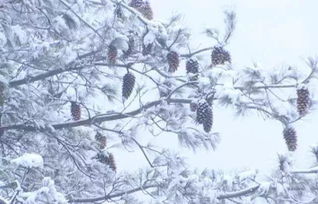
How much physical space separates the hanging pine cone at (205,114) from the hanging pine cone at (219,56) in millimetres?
332

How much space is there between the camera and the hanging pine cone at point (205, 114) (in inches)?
161

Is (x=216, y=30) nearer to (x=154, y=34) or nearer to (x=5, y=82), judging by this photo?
(x=154, y=34)

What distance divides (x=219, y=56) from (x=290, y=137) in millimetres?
749

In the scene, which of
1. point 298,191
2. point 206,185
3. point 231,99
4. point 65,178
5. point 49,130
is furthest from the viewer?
point 65,178

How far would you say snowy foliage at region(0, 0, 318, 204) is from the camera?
412 centimetres

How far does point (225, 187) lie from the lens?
5.26m

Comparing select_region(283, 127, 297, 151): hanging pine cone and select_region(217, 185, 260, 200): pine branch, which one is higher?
select_region(217, 185, 260, 200): pine branch

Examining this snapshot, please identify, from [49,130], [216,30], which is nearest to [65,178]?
[49,130]

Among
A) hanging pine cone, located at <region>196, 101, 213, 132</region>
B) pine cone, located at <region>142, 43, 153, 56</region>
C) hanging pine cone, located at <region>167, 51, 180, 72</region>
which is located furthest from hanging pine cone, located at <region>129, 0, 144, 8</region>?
hanging pine cone, located at <region>196, 101, 213, 132</region>

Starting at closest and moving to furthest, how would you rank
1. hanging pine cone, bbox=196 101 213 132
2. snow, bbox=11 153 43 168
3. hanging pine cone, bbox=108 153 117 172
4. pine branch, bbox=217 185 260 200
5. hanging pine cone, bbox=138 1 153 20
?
snow, bbox=11 153 43 168 → hanging pine cone, bbox=196 101 213 132 → hanging pine cone, bbox=138 1 153 20 → pine branch, bbox=217 185 260 200 → hanging pine cone, bbox=108 153 117 172

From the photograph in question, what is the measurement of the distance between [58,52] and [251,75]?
6.13ft

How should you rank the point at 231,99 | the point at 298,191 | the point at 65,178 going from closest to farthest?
the point at 231,99, the point at 298,191, the point at 65,178

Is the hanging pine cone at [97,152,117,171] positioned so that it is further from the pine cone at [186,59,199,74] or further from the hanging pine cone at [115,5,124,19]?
the hanging pine cone at [115,5,124,19]

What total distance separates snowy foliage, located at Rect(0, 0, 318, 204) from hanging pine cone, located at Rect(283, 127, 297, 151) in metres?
0.04
